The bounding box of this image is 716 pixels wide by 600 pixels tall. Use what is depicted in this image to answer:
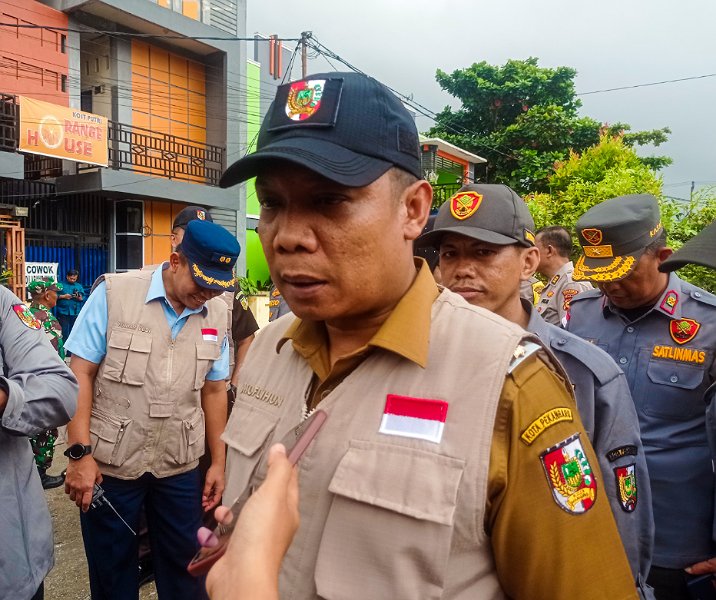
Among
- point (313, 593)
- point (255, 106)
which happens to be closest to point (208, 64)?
point (255, 106)

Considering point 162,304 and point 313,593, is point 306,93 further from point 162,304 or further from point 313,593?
point 162,304

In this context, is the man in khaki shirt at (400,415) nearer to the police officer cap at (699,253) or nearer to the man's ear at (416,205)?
the man's ear at (416,205)

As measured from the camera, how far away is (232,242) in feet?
10.7

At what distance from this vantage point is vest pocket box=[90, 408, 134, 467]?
295 cm

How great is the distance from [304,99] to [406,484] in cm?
84

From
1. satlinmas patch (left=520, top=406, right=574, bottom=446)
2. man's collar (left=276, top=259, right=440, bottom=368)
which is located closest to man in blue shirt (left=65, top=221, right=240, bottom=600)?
man's collar (left=276, top=259, right=440, bottom=368)

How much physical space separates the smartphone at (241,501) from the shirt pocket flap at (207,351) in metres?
2.05

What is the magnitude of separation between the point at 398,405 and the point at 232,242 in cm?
224

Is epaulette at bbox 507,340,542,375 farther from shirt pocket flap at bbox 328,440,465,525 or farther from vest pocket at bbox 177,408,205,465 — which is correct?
vest pocket at bbox 177,408,205,465

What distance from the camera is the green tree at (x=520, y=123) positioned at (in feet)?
73.6

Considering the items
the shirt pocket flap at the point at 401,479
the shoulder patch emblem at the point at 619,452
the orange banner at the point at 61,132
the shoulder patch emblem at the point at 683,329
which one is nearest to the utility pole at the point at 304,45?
the orange banner at the point at 61,132

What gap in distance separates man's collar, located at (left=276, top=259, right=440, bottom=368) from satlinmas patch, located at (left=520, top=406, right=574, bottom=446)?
0.25 m

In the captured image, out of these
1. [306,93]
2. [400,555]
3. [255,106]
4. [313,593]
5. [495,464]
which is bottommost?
[313,593]

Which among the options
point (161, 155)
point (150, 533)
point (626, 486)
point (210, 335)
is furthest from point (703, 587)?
point (161, 155)
